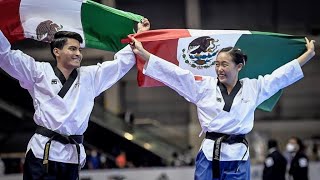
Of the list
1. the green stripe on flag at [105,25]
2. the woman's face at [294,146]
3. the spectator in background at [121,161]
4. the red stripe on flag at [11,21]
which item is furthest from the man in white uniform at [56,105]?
the spectator in background at [121,161]

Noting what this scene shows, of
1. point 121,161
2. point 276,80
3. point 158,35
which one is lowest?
point 121,161

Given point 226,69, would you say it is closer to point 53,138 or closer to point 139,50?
point 139,50

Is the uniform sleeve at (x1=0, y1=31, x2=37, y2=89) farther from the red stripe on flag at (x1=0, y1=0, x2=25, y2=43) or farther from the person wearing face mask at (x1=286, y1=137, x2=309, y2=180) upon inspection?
the person wearing face mask at (x1=286, y1=137, x2=309, y2=180)

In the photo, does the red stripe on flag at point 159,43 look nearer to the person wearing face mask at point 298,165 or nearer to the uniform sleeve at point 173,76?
the uniform sleeve at point 173,76

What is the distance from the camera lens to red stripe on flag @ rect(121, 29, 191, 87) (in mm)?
5160

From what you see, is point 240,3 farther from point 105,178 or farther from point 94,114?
point 105,178

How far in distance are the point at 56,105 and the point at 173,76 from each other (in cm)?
88

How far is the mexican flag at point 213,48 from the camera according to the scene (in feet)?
17.4

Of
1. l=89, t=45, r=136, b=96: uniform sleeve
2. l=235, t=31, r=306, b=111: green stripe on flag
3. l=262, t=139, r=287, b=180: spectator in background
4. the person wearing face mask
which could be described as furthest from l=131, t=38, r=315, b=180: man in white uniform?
the person wearing face mask

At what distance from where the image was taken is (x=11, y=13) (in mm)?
5121

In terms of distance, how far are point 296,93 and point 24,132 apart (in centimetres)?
861

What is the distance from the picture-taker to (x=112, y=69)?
481 centimetres

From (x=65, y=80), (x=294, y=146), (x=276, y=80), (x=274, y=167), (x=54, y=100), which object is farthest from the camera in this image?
(x=294, y=146)

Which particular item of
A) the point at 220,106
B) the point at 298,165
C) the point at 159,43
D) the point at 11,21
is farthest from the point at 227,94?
the point at 298,165
